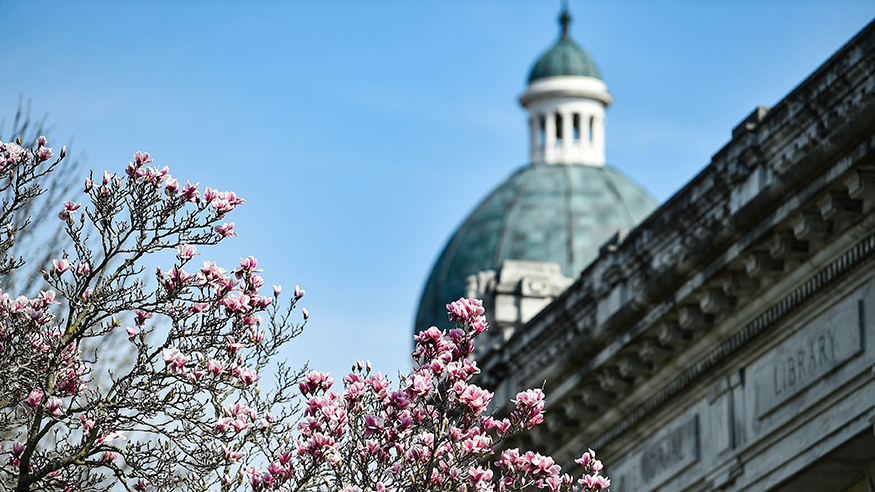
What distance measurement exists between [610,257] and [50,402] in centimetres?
1659

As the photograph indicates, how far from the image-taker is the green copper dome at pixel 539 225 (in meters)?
67.6

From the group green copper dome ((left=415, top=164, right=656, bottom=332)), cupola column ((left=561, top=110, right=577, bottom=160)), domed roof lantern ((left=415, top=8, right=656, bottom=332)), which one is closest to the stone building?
domed roof lantern ((left=415, top=8, right=656, bottom=332))

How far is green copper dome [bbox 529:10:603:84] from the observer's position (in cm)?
8000

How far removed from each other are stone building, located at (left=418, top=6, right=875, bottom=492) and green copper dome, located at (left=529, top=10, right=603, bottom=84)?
48.1 metres

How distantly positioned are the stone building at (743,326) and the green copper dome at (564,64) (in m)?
48.1

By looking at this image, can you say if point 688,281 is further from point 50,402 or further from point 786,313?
point 50,402

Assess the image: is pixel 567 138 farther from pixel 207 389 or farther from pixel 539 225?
pixel 207 389

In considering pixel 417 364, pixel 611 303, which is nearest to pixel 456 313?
pixel 417 364

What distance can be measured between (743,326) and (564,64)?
56677mm

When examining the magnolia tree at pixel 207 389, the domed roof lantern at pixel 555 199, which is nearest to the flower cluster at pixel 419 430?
the magnolia tree at pixel 207 389

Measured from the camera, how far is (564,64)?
80.2 m

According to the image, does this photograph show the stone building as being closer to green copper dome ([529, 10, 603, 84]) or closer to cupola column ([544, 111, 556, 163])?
cupola column ([544, 111, 556, 163])

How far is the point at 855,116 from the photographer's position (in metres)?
20.4

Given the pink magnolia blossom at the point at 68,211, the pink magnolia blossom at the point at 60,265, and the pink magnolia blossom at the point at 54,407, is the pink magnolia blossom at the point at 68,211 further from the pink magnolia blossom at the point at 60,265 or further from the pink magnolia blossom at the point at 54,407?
the pink magnolia blossom at the point at 54,407
